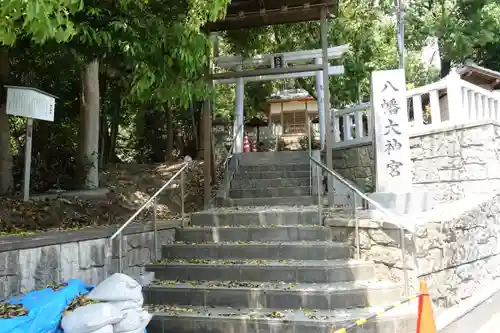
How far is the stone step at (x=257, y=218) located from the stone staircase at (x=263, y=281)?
0.05ft

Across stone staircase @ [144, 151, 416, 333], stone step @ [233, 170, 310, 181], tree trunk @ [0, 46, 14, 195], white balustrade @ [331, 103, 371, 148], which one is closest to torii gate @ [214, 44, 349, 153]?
white balustrade @ [331, 103, 371, 148]

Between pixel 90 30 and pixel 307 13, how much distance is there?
4987mm

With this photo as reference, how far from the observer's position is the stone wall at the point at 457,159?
7223 mm

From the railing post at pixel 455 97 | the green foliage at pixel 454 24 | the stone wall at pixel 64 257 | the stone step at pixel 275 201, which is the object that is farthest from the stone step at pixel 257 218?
the green foliage at pixel 454 24

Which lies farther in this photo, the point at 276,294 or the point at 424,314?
the point at 276,294

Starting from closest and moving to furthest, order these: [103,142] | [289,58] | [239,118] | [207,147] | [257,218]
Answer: [257,218]
[207,147]
[289,58]
[239,118]
[103,142]

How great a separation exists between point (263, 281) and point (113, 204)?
3901 millimetres

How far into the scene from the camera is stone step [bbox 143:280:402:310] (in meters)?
4.63

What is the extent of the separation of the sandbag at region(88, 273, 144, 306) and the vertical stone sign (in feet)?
13.5

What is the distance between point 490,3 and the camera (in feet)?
45.6

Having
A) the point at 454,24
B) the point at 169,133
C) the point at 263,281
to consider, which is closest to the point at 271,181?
the point at 263,281

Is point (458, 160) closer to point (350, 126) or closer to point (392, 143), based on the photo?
point (392, 143)

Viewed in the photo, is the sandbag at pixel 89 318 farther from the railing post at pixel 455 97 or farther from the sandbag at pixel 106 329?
the railing post at pixel 455 97

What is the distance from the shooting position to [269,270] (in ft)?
16.9
